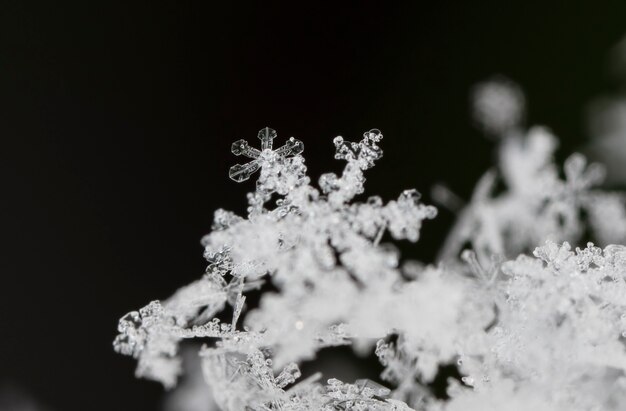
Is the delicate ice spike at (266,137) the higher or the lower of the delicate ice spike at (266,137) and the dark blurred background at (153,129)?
the lower

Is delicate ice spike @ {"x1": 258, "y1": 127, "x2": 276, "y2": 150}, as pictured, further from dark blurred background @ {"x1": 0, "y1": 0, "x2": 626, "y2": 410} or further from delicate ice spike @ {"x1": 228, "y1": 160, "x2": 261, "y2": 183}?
dark blurred background @ {"x1": 0, "y1": 0, "x2": 626, "y2": 410}

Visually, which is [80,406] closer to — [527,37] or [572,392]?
[572,392]

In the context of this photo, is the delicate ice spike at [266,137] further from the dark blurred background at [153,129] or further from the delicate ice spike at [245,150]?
the dark blurred background at [153,129]

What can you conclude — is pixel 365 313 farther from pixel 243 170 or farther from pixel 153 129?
pixel 153 129

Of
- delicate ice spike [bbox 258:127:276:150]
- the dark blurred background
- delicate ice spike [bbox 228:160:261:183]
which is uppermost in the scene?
the dark blurred background

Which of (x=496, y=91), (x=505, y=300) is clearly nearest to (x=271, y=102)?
(x=496, y=91)

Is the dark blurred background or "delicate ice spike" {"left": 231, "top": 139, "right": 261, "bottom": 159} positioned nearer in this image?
"delicate ice spike" {"left": 231, "top": 139, "right": 261, "bottom": 159}

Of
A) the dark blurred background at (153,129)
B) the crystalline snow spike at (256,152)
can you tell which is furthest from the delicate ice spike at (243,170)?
the dark blurred background at (153,129)

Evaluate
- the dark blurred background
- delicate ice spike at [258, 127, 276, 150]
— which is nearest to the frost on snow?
delicate ice spike at [258, 127, 276, 150]
